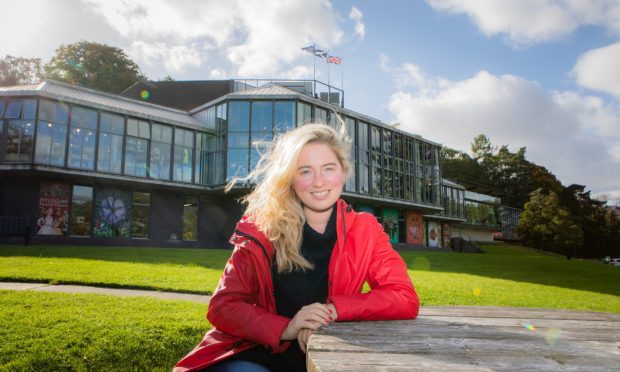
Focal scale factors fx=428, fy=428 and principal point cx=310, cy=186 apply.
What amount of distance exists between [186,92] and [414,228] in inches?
1052

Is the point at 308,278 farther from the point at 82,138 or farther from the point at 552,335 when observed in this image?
the point at 82,138

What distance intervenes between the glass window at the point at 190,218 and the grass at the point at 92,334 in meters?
22.6

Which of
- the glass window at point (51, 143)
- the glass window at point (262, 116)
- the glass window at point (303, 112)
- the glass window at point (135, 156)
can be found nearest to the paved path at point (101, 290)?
the glass window at point (51, 143)

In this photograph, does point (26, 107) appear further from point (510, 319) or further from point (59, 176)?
point (510, 319)

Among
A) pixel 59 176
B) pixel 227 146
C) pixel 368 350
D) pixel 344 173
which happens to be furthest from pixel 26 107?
pixel 368 350

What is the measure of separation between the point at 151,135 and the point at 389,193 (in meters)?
19.0

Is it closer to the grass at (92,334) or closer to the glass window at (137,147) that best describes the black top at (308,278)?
the grass at (92,334)

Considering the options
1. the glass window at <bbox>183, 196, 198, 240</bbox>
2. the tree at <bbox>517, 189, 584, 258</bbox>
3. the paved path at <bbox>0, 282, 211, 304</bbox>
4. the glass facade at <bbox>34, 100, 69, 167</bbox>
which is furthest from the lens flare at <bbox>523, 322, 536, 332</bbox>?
the tree at <bbox>517, 189, 584, 258</bbox>

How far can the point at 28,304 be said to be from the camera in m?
5.97

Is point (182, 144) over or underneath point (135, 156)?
over

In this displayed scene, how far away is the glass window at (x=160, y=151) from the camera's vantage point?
26.6m

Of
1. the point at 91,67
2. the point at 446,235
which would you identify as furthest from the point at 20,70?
the point at 446,235

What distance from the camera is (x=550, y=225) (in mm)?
46938

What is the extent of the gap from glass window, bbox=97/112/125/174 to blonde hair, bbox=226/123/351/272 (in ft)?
79.0
